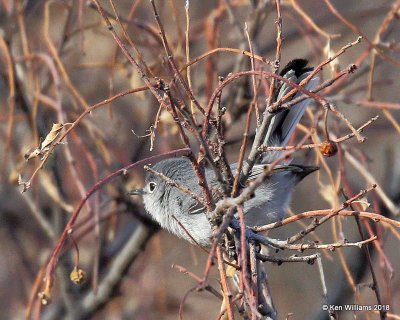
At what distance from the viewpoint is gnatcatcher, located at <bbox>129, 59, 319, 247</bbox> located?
2.89 meters

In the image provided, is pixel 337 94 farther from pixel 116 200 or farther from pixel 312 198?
pixel 312 198

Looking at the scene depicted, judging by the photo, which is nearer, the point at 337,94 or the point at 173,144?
the point at 337,94

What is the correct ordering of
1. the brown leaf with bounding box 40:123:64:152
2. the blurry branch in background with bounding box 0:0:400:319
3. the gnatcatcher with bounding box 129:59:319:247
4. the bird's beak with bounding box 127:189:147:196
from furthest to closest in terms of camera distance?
1. the bird's beak with bounding box 127:189:147:196
2. the gnatcatcher with bounding box 129:59:319:247
3. the blurry branch in background with bounding box 0:0:400:319
4. the brown leaf with bounding box 40:123:64:152

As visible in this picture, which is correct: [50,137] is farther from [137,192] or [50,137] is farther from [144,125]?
[144,125]

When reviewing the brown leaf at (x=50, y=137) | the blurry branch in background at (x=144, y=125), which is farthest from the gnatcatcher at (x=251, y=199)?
the brown leaf at (x=50, y=137)

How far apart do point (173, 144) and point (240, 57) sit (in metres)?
0.70

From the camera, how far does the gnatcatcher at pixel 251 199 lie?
9.48 ft

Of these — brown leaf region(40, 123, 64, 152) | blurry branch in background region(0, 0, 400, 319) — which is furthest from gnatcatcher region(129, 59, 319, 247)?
brown leaf region(40, 123, 64, 152)

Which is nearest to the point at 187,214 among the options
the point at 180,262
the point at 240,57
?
the point at 240,57

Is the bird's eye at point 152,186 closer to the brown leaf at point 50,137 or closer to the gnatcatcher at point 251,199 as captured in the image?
the gnatcatcher at point 251,199

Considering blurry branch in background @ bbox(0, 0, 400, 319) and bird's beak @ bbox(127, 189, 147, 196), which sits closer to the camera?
blurry branch in background @ bbox(0, 0, 400, 319)

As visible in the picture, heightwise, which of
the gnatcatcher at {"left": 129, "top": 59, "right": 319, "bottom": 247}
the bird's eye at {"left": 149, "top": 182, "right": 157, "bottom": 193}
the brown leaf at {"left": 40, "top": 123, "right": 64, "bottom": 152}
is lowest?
the brown leaf at {"left": 40, "top": 123, "right": 64, "bottom": 152}

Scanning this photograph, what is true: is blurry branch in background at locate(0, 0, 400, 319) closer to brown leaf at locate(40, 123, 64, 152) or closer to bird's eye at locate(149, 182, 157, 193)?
brown leaf at locate(40, 123, 64, 152)

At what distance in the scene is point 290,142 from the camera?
319 cm
